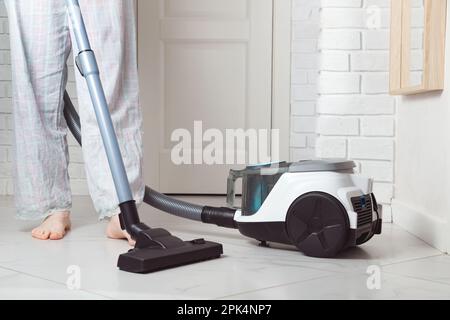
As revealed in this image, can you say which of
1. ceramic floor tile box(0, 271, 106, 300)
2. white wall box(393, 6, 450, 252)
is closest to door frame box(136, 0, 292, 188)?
white wall box(393, 6, 450, 252)

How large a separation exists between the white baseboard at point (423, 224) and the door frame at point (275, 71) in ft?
3.25

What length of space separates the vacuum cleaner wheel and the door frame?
1.49m

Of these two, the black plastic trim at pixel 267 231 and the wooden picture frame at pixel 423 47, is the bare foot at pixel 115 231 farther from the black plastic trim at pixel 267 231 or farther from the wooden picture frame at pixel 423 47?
the wooden picture frame at pixel 423 47

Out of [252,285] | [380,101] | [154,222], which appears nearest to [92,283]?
[252,285]

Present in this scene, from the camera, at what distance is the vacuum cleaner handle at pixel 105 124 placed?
138cm

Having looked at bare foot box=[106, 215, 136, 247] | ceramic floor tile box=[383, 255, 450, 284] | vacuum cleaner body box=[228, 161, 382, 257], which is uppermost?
vacuum cleaner body box=[228, 161, 382, 257]

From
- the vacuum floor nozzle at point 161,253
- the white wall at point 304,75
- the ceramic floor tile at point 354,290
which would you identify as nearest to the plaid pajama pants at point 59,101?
the vacuum floor nozzle at point 161,253

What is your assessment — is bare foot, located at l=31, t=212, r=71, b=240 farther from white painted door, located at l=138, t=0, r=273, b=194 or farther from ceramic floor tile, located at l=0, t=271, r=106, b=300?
white painted door, located at l=138, t=0, r=273, b=194

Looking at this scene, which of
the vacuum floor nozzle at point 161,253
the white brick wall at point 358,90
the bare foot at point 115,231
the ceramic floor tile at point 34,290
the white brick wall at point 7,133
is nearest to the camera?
the ceramic floor tile at point 34,290

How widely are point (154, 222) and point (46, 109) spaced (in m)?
0.49

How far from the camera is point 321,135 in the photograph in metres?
2.07

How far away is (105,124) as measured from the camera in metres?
1.40

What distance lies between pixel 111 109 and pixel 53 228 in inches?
15.0

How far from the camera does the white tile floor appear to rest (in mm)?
1176
